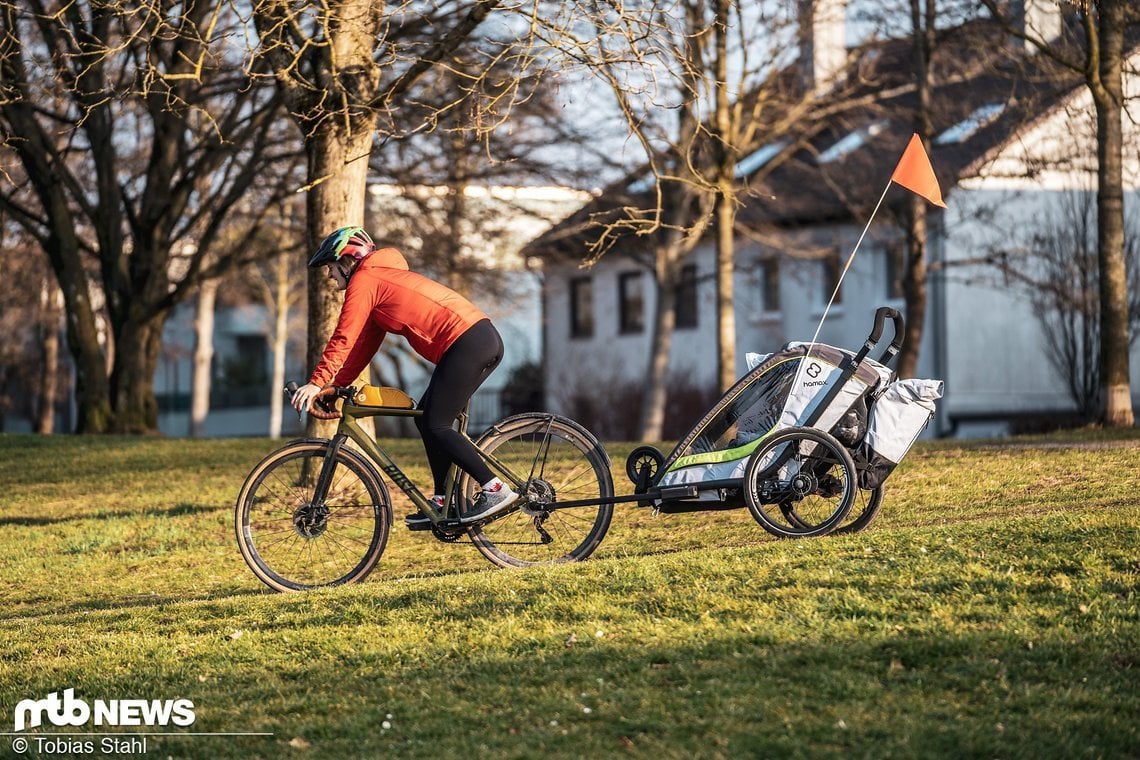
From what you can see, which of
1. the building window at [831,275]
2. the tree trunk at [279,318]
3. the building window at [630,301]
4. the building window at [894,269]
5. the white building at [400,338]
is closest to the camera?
the white building at [400,338]

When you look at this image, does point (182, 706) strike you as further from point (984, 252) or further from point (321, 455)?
point (984, 252)

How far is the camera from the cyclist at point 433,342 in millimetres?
7688

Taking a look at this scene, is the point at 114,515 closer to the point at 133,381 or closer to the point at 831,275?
the point at 133,381

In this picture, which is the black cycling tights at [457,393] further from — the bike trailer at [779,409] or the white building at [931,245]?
the white building at [931,245]

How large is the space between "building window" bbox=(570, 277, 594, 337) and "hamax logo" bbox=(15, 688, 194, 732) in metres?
35.4

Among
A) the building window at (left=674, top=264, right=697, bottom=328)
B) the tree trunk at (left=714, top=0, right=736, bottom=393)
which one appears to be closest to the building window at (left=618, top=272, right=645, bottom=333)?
the building window at (left=674, top=264, right=697, bottom=328)

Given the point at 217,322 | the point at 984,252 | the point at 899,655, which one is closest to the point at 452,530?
the point at 899,655

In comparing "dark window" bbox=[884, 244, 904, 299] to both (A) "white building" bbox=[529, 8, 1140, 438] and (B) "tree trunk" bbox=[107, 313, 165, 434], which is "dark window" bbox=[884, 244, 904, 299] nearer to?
(A) "white building" bbox=[529, 8, 1140, 438]

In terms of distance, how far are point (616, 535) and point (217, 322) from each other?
56.5 meters

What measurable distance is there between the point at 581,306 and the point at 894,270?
1282 cm

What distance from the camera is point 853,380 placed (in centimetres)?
801

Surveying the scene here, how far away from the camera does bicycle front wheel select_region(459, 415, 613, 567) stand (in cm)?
791

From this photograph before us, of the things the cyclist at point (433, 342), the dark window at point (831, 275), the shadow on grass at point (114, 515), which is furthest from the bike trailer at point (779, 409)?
the dark window at point (831, 275)

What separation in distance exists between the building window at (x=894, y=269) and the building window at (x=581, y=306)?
11.2m
